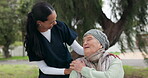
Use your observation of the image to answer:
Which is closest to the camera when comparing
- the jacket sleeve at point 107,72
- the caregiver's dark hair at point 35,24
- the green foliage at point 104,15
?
the jacket sleeve at point 107,72

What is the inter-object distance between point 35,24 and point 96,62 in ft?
1.47

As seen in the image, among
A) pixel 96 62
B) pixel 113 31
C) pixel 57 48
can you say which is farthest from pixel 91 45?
pixel 113 31

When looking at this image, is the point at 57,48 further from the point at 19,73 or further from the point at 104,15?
the point at 19,73

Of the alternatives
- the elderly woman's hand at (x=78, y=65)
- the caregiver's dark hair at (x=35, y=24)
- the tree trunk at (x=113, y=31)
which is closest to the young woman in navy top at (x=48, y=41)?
the caregiver's dark hair at (x=35, y=24)

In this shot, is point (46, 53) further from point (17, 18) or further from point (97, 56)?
point (17, 18)

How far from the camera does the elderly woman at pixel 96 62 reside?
975 mm

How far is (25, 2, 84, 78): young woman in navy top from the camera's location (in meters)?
1.28

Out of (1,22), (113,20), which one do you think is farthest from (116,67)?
(1,22)

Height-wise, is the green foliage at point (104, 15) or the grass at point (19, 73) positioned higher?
the green foliage at point (104, 15)

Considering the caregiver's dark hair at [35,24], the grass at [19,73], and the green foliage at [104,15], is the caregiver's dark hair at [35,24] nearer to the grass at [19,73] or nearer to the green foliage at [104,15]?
the green foliage at [104,15]

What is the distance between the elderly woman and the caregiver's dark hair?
310 mm

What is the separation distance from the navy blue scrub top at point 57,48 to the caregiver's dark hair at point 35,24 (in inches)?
1.3

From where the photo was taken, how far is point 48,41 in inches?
53.8

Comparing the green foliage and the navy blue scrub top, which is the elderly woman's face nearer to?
the navy blue scrub top
